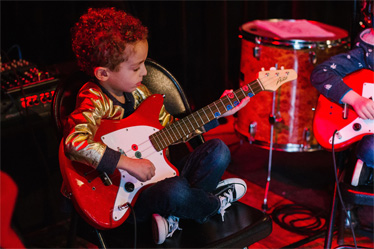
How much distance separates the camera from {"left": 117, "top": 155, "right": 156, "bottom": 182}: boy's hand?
1.74 m

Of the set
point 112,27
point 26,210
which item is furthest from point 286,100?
point 26,210

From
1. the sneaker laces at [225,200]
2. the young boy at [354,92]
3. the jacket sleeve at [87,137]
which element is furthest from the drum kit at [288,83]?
the jacket sleeve at [87,137]

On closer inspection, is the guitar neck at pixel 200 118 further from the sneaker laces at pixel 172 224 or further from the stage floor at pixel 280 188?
the stage floor at pixel 280 188

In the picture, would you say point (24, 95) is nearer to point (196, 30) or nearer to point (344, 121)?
point (344, 121)

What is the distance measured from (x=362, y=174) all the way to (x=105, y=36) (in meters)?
1.17

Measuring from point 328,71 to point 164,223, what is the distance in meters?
1.03

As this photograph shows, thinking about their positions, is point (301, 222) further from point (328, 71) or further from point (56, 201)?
point (56, 201)

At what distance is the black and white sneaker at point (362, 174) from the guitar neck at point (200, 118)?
1.75 ft

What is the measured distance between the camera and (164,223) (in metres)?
1.74

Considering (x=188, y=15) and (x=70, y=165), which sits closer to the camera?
(x=70, y=165)

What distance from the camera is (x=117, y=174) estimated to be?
181 cm

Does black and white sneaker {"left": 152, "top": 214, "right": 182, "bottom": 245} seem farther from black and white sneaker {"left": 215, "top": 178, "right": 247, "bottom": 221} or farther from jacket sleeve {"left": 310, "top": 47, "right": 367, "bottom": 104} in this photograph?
jacket sleeve {"left": 310, "top": 47, "right": 367, "bottom": 104}

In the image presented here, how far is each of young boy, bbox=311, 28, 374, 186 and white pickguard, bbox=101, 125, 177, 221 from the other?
78 centimetres

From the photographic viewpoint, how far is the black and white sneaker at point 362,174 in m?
2.03
